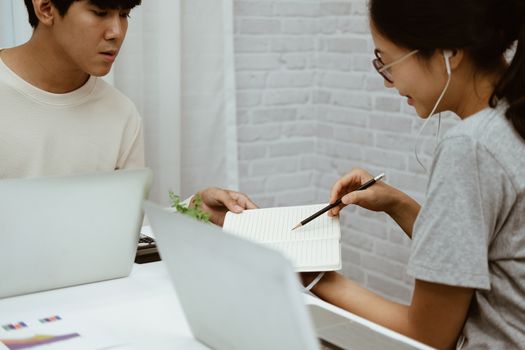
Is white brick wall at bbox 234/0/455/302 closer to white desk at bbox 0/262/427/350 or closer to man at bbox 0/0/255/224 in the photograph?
man at bbox 0/0/255/224

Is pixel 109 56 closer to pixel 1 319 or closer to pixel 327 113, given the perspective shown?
pixel 1 319

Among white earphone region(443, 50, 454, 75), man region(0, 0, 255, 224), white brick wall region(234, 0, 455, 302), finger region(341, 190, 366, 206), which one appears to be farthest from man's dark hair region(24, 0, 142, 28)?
white brick wall region(234, 0, 455, 302)

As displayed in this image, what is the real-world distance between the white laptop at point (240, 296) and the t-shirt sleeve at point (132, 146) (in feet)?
3.04

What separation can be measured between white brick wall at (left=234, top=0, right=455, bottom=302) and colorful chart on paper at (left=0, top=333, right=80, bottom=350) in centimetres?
170

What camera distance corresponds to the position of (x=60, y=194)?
1148 millimetres

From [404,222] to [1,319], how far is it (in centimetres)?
78

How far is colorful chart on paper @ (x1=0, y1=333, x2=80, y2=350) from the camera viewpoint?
98 centimetres

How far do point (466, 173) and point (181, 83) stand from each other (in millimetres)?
1500

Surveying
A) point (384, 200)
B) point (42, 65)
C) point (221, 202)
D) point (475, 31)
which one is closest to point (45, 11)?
point (42, 65)

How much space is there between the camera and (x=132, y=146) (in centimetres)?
188

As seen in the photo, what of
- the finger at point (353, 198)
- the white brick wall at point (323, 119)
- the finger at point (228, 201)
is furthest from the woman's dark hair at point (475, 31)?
the white brick wall at point (323, 119)

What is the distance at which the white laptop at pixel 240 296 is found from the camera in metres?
0.70

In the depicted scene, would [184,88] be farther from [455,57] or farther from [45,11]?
[455,57]

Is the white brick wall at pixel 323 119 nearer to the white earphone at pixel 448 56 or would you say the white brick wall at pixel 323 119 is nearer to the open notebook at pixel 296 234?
the open notebook at pixel 296 234
